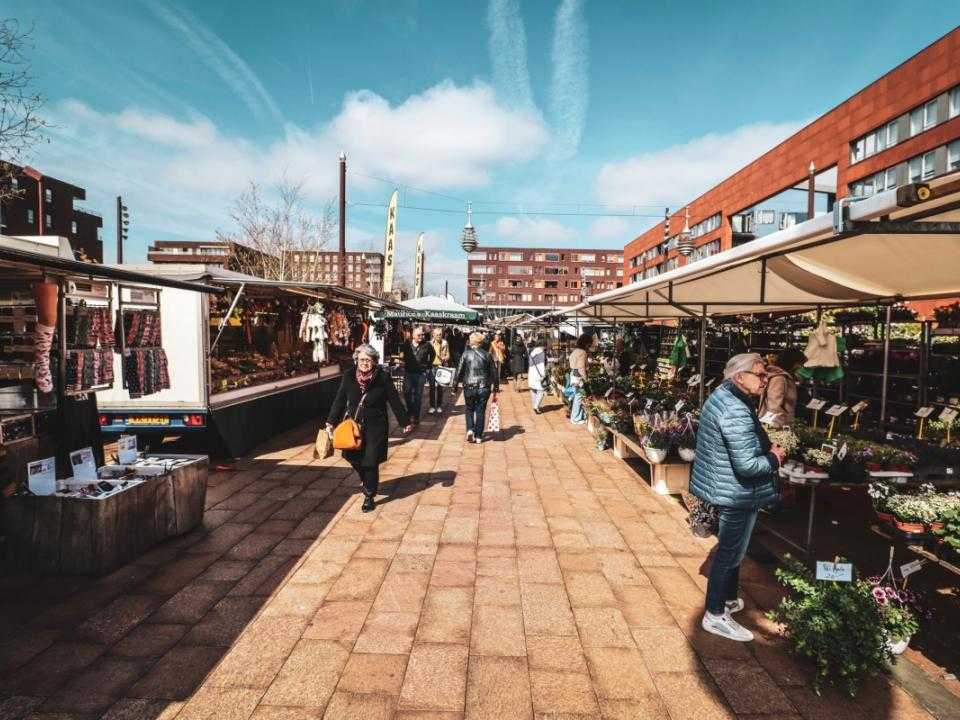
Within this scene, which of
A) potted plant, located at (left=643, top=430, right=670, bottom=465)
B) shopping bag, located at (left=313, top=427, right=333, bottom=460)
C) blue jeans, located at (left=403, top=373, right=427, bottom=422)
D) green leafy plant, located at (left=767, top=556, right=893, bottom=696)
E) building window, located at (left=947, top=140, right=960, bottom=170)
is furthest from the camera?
building window, located at (left=947, top=140, right=960, bottom=170)

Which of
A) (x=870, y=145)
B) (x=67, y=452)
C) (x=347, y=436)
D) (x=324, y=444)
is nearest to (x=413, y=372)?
(x=324, y=444)

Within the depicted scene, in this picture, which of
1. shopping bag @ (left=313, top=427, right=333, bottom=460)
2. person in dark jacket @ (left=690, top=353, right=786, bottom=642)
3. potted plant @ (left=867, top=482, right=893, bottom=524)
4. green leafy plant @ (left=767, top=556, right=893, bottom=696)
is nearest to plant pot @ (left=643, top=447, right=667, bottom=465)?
potted plant @ (left=867, top=482, right=893, bottom=524)

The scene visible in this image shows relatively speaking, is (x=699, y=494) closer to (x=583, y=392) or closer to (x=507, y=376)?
(x=583, y=392)

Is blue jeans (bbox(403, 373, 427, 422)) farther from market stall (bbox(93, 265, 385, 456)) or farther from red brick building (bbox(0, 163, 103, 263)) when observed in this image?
red brick building (bbox(0, 163, 103, 263))

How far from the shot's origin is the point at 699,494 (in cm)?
311

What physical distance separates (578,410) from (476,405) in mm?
2888

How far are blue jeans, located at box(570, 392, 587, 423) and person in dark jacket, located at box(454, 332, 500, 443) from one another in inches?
96.9

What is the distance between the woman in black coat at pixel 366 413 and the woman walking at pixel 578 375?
562 centimetres

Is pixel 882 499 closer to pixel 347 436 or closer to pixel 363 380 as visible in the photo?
pixel 347 436

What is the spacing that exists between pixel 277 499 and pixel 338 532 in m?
1.22

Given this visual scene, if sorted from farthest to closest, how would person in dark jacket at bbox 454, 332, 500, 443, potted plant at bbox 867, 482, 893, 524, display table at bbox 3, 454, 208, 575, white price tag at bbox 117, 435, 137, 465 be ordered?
person in dark jacket at bbox 454, 332, 500, 443 < white price tag at bbox 117, 435, 137, 465 < display table at bbox 3, 454, 208, 575 < potted plant at bbox 867, 482, 893, 524

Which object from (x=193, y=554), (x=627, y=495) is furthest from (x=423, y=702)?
(x=627, y=495)

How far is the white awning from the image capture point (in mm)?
2402

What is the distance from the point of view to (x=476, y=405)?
833 cm
